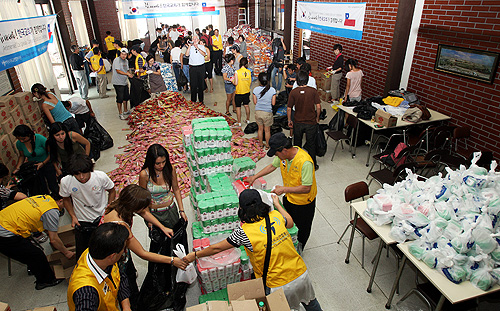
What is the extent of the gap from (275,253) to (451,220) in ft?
6.45

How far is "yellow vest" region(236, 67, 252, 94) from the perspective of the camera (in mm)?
7215

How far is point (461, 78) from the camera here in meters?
5.75

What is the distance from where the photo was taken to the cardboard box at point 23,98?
5777 mm

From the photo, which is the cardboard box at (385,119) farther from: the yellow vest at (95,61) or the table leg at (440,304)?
the yellow vest at (95,61)

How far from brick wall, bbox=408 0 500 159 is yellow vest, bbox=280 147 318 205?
13.2 ft

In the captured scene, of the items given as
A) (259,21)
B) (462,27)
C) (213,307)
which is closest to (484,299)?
(213,307)

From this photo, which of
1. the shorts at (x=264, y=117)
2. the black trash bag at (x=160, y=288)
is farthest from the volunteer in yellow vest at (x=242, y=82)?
the black trash bag at (x=160, y=288)

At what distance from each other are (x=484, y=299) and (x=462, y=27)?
4858 mm

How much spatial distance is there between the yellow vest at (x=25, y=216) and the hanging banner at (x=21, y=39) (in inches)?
105

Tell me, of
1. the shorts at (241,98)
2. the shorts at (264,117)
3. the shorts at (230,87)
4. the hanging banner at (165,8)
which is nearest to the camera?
the shorts at (264,117)

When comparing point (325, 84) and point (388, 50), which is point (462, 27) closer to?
point (388, 50)

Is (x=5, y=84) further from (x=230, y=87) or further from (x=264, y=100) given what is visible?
(x=264, y=100)

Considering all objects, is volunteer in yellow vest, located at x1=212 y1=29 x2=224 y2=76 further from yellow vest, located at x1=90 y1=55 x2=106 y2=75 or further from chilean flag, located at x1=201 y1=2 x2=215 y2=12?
yellow vest, located at x1=90 y1=55 x2=106 y2=75

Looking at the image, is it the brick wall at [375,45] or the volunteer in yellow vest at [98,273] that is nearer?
the volunteer in yellow vest at [98,273]
